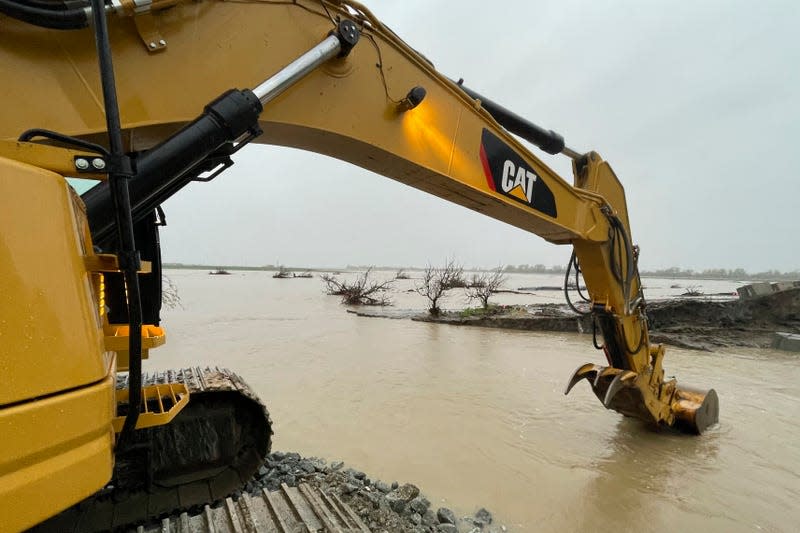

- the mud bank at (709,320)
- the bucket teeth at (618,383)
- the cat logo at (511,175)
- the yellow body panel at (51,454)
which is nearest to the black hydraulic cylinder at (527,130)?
the cat logo at (511,175)

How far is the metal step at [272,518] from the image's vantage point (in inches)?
84.5

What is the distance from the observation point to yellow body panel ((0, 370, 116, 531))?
3.09 feet

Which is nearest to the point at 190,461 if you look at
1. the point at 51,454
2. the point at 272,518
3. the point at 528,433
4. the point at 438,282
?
the point at 272,518

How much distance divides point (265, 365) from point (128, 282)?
22.8 feet

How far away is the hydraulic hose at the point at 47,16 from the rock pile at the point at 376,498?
277cm

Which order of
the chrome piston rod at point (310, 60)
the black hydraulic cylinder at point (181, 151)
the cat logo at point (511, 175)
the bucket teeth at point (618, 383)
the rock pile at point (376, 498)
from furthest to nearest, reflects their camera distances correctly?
the bucket teeth at point (618, 383) → the cat logo at point (511, 175) → the rock pile at point (376, 498) → the chrome piston rod at point (310, 60) → the black hydraulic cylinder at point (181, 151)

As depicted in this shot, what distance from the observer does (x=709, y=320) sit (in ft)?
40.5

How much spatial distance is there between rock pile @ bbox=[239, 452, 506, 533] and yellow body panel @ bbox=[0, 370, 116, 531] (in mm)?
1853

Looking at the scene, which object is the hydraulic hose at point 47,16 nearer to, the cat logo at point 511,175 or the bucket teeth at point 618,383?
the cat logo at point 511,175

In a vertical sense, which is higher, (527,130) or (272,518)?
(527,130)

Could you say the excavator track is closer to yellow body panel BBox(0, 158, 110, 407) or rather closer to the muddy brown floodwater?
the muddy brown floodwater

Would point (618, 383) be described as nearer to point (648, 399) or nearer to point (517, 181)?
point (648, 399)

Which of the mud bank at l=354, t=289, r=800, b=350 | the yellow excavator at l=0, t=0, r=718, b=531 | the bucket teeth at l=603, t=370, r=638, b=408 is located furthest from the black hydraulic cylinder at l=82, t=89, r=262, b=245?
the mud bank at l=354, t=289, r=800, b=350

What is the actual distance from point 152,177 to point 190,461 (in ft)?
6.67
